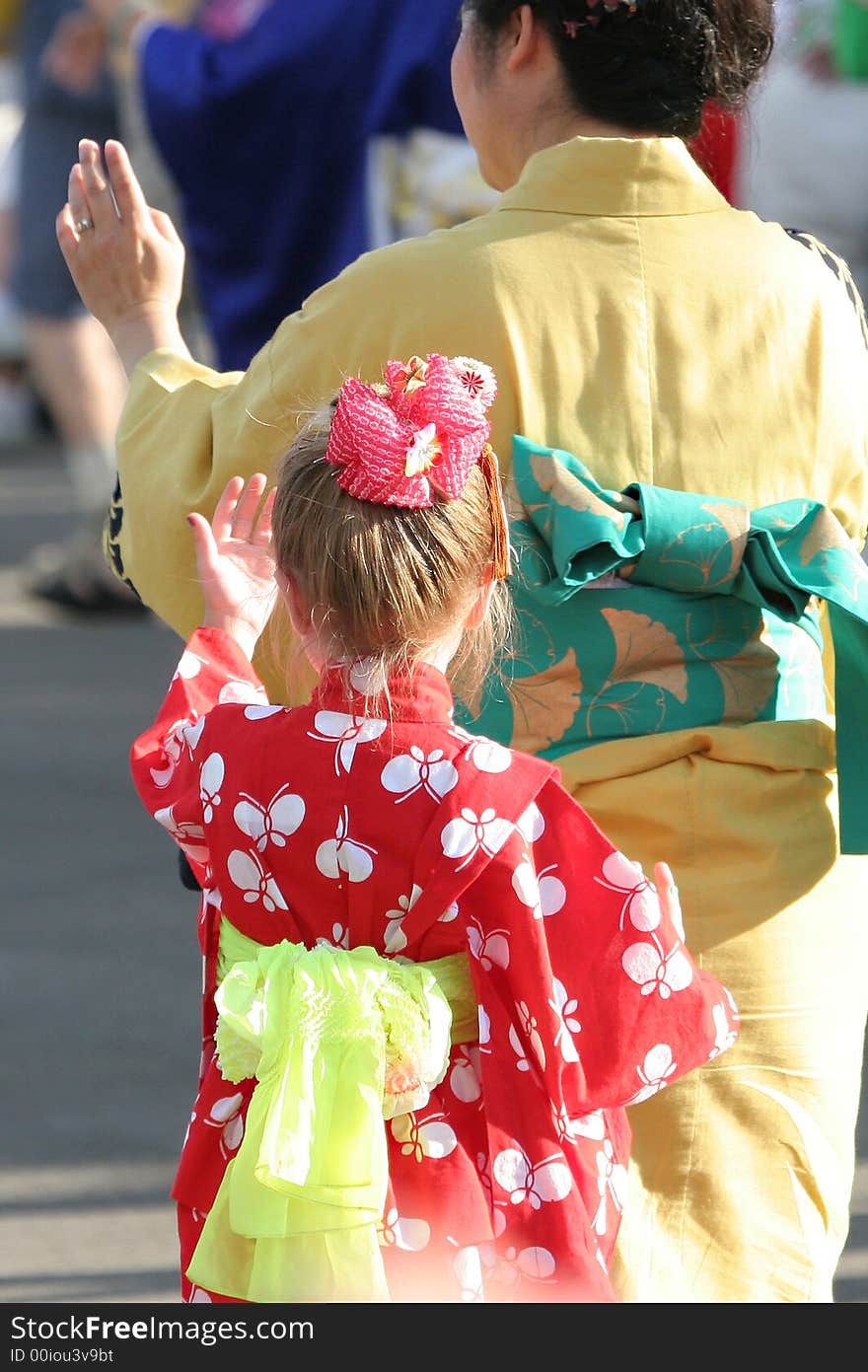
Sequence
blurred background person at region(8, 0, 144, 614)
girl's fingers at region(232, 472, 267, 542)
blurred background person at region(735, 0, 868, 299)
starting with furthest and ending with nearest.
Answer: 1. blurred background person at region(735, 0, 868, 299)
2. blurred background person at region(8, 0, 144, 614)
3. girl's fingers at region(232, 472, 267, 542)

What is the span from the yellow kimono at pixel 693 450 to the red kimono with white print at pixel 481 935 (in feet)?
0.41

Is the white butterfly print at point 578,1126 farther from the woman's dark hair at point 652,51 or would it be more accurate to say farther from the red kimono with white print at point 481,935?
the woman's dark hair at point 652,51

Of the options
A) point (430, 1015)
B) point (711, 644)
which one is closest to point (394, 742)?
point (430, 1015)

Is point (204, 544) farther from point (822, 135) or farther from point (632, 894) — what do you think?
point (822, 135)

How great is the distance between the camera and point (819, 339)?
1771mm

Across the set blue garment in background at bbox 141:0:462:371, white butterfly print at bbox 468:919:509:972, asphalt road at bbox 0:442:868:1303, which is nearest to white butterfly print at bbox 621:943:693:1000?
white butterfly print at bbox 468:919:509:972

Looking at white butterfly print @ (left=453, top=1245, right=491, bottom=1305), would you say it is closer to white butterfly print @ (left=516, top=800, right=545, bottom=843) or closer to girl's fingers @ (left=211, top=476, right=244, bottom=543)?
white butterfly print @ (left=516, top=800, right=545, bottom=843)

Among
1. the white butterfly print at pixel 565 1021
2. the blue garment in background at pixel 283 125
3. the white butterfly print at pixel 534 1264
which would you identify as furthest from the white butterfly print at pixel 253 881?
the blue garment in background at pixel 283 125

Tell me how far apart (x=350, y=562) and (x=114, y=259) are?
0.55 meters

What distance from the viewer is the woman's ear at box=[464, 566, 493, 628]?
1599mm

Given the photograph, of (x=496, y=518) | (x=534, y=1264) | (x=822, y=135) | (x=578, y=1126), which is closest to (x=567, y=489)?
(x=496, y=518)

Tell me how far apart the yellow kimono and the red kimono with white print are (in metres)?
0.12
